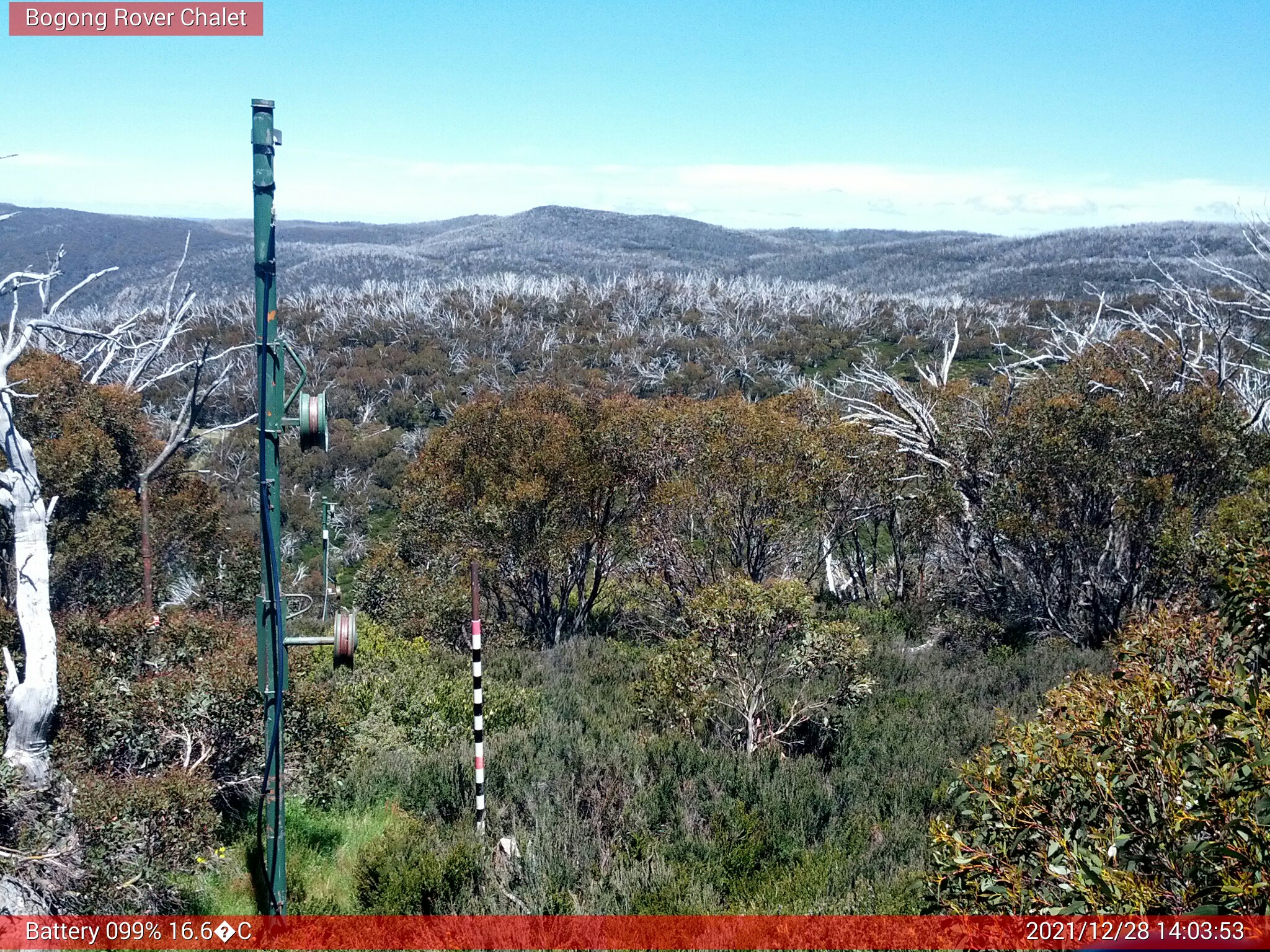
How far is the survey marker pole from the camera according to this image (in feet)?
17.6

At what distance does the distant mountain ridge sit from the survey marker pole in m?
72.6

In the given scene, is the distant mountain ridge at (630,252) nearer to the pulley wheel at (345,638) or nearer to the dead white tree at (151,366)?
the dead white tree at (151,366)

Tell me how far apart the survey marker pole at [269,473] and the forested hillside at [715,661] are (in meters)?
1.08

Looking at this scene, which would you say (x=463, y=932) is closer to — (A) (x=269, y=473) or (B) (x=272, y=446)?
(A) (x=269, y=473)

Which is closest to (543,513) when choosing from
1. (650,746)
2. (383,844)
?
(650,746)

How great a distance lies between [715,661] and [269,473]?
17.5ft

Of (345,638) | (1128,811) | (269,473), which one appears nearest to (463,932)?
(345,638)

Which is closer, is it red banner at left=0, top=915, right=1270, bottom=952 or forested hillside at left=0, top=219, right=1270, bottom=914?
forested hillside at left=0, top=219, right=1270, bottom=914

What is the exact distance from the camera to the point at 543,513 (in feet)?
52.5

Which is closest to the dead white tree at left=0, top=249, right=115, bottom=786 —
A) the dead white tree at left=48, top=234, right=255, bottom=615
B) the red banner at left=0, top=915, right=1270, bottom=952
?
the dead white tree at left=48, top=234, right=255, bottom=615

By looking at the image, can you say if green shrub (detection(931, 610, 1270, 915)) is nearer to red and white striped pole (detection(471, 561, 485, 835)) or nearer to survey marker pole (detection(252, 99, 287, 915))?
red and white striped pole (detection(471, 561, 485, 835))

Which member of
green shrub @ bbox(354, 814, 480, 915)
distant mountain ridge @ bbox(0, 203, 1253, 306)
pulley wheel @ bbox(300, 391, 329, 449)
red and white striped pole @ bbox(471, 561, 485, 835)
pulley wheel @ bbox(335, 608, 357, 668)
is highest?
distant mountain ridge @ bbox(0, 203, 1253, 306)

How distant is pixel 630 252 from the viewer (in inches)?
5418

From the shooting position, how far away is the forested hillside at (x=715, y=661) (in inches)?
168
